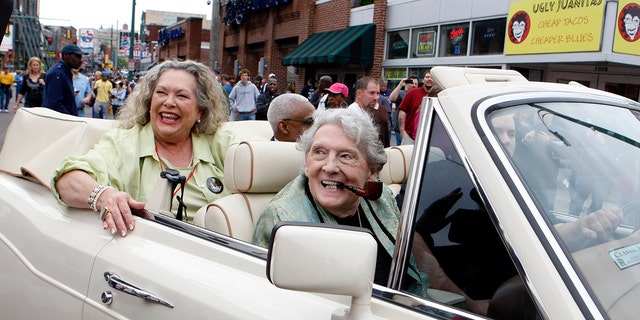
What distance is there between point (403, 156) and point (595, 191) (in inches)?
75.9

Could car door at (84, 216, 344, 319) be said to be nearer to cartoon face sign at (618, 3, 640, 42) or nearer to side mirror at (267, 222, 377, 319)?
side mirror at (267, 222, 377, 319)

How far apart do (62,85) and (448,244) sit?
6.82 m

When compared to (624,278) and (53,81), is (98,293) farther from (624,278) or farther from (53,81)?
(53,81)

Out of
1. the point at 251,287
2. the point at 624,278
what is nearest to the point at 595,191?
the point at 624,278

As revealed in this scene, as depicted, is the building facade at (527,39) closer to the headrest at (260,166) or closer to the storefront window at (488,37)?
the storefront window at (488,37)

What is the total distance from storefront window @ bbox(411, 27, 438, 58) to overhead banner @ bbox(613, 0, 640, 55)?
5.84m

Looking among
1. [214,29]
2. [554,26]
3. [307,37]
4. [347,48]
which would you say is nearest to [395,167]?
[554,26]

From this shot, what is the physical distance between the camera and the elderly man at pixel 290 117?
4066 millimetres

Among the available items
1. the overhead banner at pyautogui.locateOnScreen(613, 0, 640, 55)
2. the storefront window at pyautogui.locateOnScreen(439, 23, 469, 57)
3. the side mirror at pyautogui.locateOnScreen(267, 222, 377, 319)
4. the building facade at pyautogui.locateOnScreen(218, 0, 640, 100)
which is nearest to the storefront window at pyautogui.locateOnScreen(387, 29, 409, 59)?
the building facade at pyautogui.locateOnScreen(218, 0, 640, 100)

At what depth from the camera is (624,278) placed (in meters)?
1.46

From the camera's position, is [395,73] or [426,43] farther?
[395,73]

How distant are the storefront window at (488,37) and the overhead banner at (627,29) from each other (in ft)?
10.4

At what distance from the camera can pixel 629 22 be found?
10.4 m

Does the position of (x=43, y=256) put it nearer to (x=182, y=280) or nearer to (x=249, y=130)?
(x=182, y=280)
